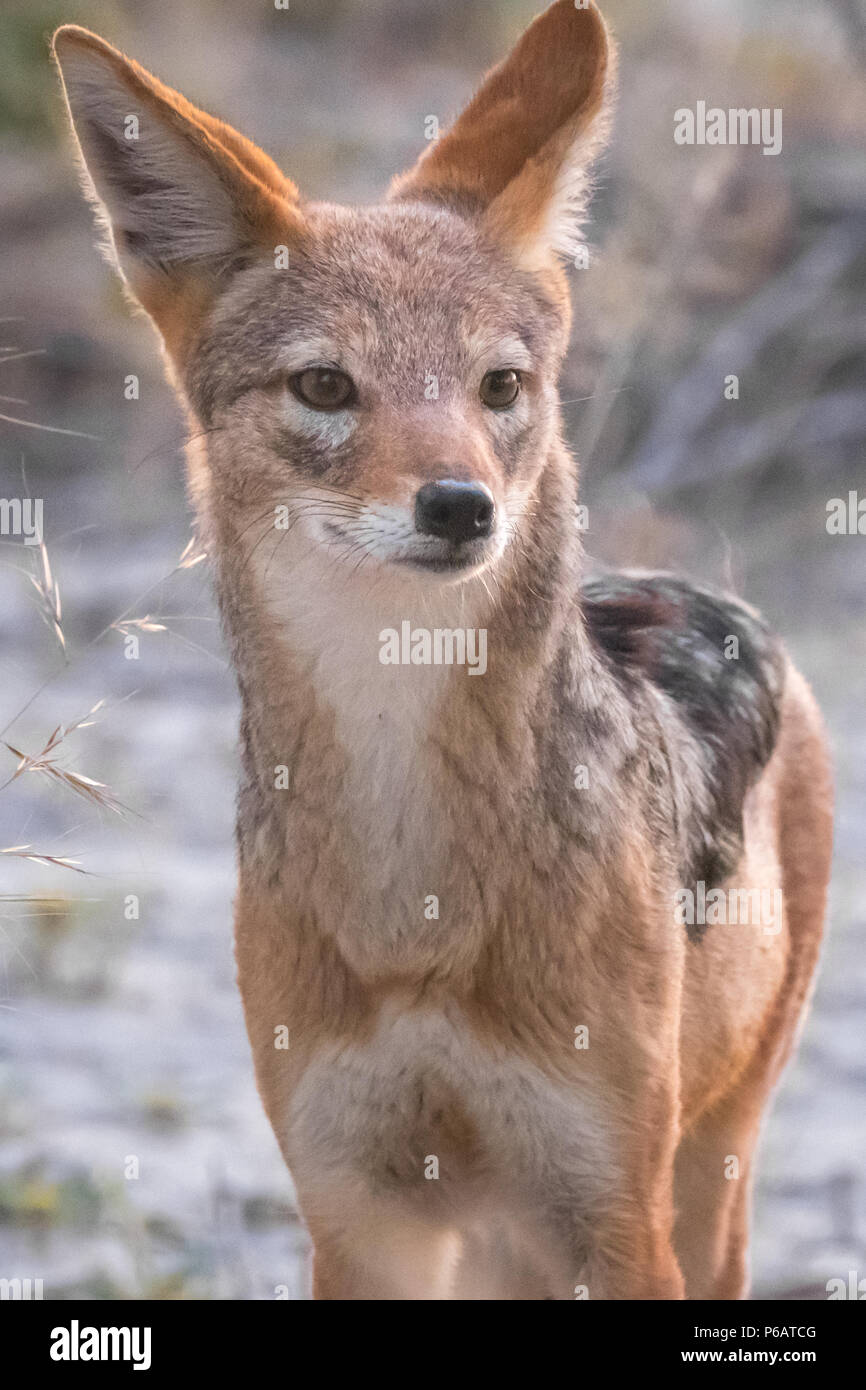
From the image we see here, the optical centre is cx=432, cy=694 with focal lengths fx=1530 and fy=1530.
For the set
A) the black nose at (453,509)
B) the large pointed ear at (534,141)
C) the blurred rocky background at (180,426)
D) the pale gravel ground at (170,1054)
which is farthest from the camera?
the blurred rocky background at (180,426)

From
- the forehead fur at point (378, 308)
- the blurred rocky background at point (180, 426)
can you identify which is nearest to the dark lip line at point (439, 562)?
the forehead fur at point (378, 308)

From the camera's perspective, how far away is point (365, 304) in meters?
2.71

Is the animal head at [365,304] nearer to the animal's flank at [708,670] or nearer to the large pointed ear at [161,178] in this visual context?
the large pointed ear at [161,178]

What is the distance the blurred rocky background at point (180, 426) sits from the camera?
5.66 metres

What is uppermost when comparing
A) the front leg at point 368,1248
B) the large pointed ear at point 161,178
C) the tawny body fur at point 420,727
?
the large pointed ear at point 161,178

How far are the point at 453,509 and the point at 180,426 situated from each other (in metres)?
4.03

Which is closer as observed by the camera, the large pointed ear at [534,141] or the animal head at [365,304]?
the animal head at [365,304]

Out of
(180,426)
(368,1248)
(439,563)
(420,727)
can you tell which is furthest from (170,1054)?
(439,563)

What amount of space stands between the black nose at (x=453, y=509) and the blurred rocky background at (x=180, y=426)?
2899 mm

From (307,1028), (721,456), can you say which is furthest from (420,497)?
(721,456)

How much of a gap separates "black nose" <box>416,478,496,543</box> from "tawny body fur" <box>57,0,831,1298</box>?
0.11m

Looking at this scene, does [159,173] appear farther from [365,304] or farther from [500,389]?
[500,389]
